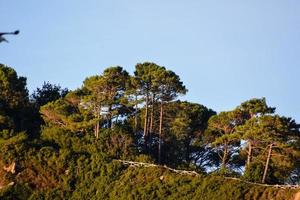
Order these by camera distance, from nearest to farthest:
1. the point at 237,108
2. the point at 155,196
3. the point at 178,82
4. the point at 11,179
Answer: the point at 155,196, the point at 11,179, the point at 237,108, the point at 178,82

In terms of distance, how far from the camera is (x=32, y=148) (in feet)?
151

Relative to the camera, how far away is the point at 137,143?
51.2 meters

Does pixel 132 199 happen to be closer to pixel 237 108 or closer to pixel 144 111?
pixel 237 108

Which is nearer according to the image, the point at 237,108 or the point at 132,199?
the point at 132,199

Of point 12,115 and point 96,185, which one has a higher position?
point 12,115

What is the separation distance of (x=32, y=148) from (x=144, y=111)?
11.7 meters

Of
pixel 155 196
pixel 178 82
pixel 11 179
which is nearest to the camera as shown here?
pixel 155 196

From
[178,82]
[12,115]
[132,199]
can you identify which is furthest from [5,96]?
[132,199]

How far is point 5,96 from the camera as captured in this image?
5481cm

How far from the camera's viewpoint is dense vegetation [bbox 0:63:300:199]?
1667 inches

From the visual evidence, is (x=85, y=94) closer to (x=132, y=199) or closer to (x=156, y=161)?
(x=156, y=161)

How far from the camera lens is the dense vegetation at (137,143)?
139ft

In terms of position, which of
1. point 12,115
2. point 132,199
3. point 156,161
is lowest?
point 132,199

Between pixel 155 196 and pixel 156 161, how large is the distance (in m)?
8.12
